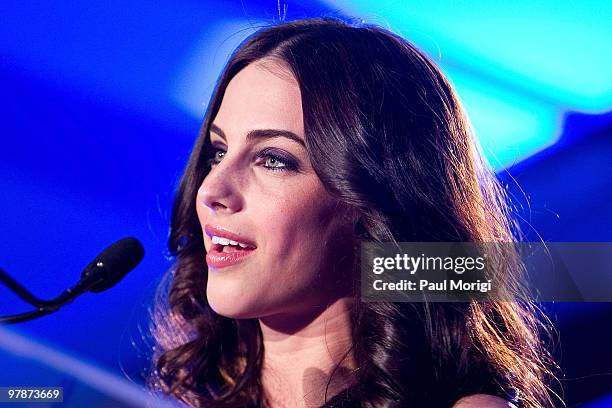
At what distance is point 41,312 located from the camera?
1280 millimetres

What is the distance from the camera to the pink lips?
1562mm

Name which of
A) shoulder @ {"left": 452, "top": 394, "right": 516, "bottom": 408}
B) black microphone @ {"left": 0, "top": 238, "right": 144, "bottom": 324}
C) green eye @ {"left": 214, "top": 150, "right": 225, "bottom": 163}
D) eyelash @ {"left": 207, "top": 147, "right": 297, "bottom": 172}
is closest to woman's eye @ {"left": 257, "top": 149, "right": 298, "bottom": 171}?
eyelash @ {"left": 207, "top": 147, "right": 297, "bottom": 172}

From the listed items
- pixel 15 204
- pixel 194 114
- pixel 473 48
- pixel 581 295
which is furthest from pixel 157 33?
pixel 581 295

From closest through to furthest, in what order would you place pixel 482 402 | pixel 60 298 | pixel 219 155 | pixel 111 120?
pixel 60 298, pixel 482 402, pixel 219 155, pixel 111 120

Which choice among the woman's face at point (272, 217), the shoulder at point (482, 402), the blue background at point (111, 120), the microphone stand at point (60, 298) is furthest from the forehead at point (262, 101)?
the shoulder at point (482, 402)

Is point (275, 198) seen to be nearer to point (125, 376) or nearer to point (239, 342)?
point (239, 342)

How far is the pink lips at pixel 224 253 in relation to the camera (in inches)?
61.5

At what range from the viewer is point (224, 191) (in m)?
1.55

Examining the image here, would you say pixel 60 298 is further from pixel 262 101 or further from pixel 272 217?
pixel 262 101

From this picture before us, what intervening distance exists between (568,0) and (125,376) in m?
1.37

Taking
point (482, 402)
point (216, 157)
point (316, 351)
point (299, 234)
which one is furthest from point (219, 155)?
point (482, 402)

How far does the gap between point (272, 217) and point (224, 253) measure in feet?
0.45

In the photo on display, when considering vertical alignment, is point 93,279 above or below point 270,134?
below

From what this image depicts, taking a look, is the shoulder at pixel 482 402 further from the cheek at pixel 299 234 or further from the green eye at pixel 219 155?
the green eye at pixel 219 155
